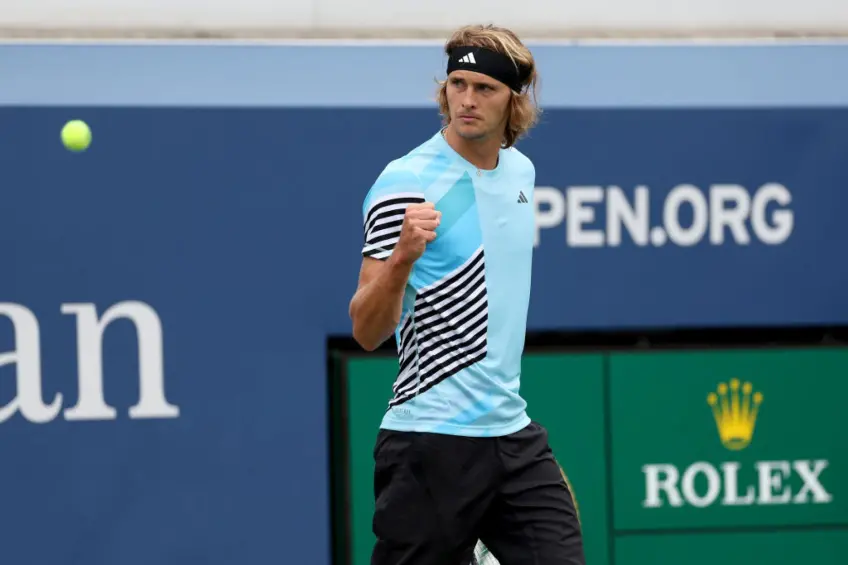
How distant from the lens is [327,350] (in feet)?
15.9

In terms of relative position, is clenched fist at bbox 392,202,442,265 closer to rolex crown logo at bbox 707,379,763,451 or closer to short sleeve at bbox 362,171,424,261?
short sleeve at bbox 362,171,424,261

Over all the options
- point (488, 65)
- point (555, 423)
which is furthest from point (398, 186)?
point (555, 423)

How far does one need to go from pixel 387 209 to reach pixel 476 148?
0.31m

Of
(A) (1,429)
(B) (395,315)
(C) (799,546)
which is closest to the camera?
(B) (395,315)

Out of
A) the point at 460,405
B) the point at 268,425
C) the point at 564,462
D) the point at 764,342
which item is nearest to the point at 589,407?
the point at 564,462

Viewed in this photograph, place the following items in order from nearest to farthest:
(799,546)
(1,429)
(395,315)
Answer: (395,315) < (1,429) < (799,546)

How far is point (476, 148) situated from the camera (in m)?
3.43

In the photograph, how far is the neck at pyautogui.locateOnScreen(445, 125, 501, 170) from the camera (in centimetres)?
342

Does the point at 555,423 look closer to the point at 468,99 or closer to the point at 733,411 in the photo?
the point at 733,411

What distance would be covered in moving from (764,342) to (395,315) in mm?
2235

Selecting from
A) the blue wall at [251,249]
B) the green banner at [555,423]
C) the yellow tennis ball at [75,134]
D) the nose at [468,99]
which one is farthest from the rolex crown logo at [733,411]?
the yellow tennis ball at [75,134]

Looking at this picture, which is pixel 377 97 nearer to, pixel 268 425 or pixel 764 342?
pixel 268 425

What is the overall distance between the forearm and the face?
429 millimetres

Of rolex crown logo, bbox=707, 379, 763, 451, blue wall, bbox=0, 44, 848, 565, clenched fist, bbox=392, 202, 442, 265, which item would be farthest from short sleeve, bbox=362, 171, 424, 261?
rolex crown logo, bbox=707, 379, 763, 451
